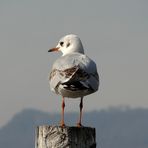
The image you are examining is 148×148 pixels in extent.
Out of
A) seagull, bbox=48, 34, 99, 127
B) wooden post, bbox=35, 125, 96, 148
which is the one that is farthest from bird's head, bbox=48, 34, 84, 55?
wooden post, bbox=35, 125, 96, 148

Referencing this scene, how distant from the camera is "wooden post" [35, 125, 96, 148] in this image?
8992 millimetres

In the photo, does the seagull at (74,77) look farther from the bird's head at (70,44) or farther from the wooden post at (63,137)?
the wooden post at (63,137)

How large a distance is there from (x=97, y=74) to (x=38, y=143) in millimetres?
4720

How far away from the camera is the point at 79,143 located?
8984 mm

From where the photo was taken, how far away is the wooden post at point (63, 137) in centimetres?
899

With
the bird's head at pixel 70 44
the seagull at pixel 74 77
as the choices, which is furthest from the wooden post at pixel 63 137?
the bird's head at pixel 70 44

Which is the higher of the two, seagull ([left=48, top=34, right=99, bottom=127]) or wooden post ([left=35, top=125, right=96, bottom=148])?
seagull ([left=48, top=34, right=99, bottom=127])

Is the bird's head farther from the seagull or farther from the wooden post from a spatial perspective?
the wooden post

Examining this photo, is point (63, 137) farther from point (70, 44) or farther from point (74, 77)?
point (70, 44)

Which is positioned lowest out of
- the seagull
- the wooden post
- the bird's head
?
the wooden post

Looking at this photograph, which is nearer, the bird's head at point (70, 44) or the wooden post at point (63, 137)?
the wooden post at point (63, 137)

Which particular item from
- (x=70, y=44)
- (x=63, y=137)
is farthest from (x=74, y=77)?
(x=63, y=137)

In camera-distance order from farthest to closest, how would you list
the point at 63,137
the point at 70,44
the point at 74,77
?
1. the point at 70,44
2. the point at 74,77
3. the point at 63,137

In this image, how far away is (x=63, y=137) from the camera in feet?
29.8
